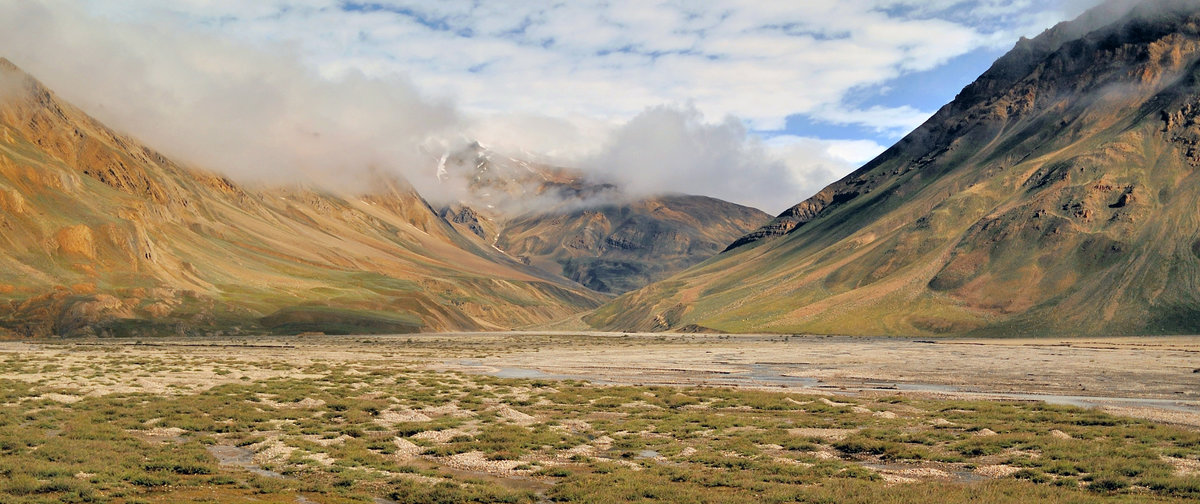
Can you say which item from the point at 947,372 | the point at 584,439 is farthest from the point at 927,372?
the point at 584,439

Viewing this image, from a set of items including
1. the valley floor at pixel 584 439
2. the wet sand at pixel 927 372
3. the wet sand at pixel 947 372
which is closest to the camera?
the valley floor at pixel 584 439

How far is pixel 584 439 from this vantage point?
38531 millimetres

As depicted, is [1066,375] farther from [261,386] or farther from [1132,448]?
[261,386]

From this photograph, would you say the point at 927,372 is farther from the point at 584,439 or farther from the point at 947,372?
the point at 584,439

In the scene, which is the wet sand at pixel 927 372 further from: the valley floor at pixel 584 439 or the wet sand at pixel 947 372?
the valley floor at pixel 584 439

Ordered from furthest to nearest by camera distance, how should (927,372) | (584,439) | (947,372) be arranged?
(927,372), (947,372), (584,439)

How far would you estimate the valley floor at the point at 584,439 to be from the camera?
26.7 metres

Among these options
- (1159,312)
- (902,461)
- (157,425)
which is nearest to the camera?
(902,461)

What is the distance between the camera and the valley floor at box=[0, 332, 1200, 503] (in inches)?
1049

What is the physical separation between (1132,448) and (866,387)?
34188 mm

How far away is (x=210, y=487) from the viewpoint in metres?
26.5

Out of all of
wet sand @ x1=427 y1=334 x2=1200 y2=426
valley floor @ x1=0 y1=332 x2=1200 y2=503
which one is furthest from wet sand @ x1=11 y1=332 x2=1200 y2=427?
valley floor @ x1=0 y1=332 x2=1200 y2=503

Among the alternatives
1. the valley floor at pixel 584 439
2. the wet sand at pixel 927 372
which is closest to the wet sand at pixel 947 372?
the wet sand at pixel 927 372

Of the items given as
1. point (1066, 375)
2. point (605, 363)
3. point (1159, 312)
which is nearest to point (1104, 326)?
point (1159, 312)
